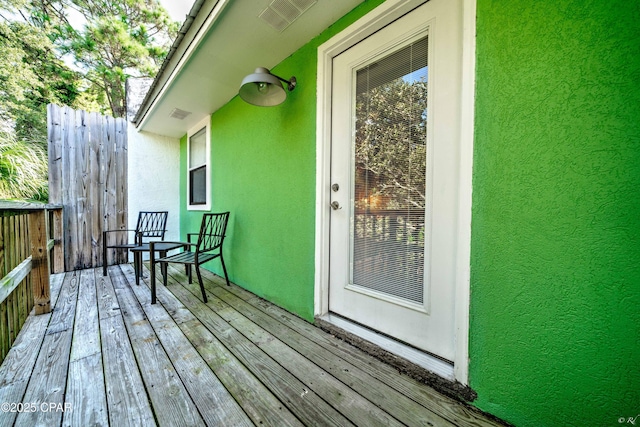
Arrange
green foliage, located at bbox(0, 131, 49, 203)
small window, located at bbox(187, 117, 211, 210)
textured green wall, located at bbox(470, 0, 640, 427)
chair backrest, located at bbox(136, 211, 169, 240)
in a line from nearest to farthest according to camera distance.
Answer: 1. textured green wall, located at bbox(470, 0, 640, 427)
2. green foliage, located at bbox(0, 131, 49, 203)
3. small window, located at bbox(187, 117, 211, 210)
4. chair backrest, located at bbox(136, 211, 169, 240)

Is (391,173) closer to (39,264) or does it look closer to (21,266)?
(21,266)

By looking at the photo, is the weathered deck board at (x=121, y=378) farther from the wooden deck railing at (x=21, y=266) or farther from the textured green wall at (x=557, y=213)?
the textured green wall at (x=557, y=213)

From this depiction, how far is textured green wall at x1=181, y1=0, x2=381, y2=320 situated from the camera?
1.78 m

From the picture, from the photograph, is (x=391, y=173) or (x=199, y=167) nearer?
(x=391, y=173)

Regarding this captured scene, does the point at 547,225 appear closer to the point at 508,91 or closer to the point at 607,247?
the point at 607,247

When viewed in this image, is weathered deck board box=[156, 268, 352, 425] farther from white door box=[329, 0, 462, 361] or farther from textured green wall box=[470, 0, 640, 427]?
textured green wall box=[470, 0, 640, 427]

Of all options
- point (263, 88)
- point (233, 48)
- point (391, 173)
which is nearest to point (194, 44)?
point (233, 48)

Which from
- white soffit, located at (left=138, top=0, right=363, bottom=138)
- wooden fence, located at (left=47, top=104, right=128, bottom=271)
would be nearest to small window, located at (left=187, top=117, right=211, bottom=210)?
white soffit, located at (left=138, top=0, right=363, bottom=138)

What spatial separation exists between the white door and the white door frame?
2.1 inches

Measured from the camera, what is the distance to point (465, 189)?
1.05m

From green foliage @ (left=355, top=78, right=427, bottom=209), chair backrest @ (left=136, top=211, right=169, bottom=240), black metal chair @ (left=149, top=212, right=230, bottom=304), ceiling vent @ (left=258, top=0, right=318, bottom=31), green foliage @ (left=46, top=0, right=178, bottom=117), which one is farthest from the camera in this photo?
green foliage @ (left=46, top=0, right=178, bottom=117)

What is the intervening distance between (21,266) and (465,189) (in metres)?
2.90

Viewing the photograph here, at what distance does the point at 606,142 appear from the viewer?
0.77 meters

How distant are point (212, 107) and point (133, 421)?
9.97ft
